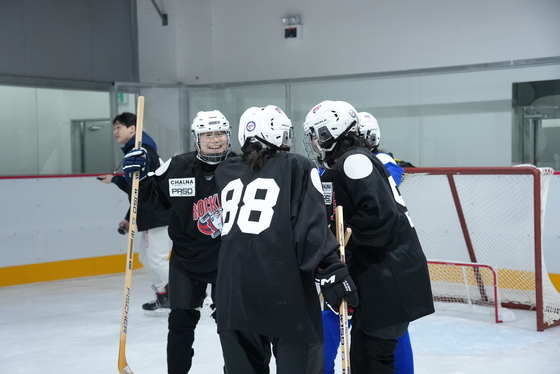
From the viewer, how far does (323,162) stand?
224cm

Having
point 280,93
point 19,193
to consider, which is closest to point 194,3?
point 280,93

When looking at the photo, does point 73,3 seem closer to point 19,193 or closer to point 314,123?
point 19,193

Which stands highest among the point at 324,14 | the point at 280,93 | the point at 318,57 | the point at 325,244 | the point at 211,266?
the point at 324,14

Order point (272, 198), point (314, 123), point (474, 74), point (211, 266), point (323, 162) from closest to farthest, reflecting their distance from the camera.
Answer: point (272, 198)
point (314, 123)
point (323, 162)
point (211, 266)
point (474, 74)

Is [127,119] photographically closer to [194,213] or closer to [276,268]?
[194,213]

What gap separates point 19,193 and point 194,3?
9.82 ft

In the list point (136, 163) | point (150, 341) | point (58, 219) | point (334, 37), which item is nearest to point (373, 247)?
point (136, 163)

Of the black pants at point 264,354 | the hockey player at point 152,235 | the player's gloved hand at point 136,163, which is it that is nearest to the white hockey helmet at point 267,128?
the black pants at point 264,354

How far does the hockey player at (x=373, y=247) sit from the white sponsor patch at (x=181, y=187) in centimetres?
64

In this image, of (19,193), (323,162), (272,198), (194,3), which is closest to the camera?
(272,198)

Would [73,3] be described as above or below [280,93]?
above

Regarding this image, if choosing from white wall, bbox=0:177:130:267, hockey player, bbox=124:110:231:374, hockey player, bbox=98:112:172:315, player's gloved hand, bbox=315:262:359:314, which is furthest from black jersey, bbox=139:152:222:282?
white wall, bbox=0:177:130:267

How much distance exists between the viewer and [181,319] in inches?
102

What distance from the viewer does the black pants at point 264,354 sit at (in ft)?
5.77
